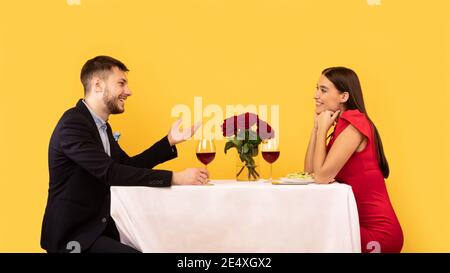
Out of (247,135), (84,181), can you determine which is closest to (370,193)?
(247,135)

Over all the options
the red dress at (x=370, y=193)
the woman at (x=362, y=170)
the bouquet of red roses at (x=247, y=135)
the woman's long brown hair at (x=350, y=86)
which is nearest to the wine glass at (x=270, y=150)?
the bouquet of red roses at (x=247, y=135)

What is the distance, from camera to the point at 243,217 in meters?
2.53

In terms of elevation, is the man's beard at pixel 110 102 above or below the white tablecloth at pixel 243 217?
above

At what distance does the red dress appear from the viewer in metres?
2.74

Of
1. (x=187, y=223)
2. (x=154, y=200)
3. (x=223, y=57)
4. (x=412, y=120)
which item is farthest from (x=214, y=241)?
(x=412, y=120)

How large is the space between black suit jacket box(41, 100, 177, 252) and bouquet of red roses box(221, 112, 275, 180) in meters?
0.49

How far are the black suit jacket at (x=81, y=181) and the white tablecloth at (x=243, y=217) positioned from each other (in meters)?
0.07

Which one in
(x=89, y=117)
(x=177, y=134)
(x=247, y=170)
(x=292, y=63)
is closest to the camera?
(x=89, y=117)

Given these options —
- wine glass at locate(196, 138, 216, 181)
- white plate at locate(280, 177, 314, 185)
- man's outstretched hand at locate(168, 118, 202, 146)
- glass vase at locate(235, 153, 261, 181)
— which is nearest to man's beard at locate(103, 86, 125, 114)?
man's outstretched hand at locate(168, 118, 202, 146)

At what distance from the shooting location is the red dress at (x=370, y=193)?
274 cm

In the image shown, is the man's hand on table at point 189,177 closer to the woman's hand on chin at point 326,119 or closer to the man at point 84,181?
the man at point 84,181

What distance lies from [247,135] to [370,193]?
0.68 meters

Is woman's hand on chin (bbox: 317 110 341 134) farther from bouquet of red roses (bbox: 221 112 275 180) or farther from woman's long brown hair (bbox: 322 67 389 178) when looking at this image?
bouquet of red roses (bbox: 221 112 275 180)

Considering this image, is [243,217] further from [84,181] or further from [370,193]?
[84,181]
